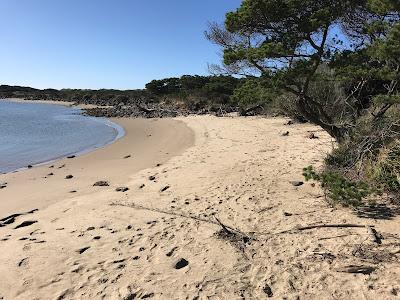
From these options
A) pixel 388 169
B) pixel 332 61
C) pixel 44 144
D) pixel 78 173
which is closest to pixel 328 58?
pixel 332 61

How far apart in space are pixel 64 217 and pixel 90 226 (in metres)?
0.87

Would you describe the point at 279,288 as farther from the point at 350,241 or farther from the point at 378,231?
the point at 378,231

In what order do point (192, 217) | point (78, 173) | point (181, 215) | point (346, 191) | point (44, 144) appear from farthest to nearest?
point (44, 144)
point (78, 173)
point (181, 215)
point (192, 217)
point (346, 191)

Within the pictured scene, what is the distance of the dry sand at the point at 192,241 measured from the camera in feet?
14.8

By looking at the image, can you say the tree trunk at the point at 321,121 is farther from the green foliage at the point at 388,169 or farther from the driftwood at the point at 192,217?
the driftwood at the point at 192,217

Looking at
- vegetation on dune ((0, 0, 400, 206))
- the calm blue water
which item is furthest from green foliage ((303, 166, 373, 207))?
the calm blue water

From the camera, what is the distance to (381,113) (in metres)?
8.46

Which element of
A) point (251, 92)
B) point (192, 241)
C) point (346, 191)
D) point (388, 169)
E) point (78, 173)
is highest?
point (251, 92)

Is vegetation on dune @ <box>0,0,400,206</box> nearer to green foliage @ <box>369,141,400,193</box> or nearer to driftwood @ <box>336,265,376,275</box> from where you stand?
green foliage @ <box>369,141,400,193</box>

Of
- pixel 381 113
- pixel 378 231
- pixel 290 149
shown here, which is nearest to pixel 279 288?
pixel 378 231

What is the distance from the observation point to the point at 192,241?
5.72m

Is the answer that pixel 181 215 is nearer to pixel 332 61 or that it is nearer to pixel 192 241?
pixel 192 241

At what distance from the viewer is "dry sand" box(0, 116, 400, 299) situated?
4496 mm

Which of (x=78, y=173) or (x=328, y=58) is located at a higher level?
(x=328, y=58)
